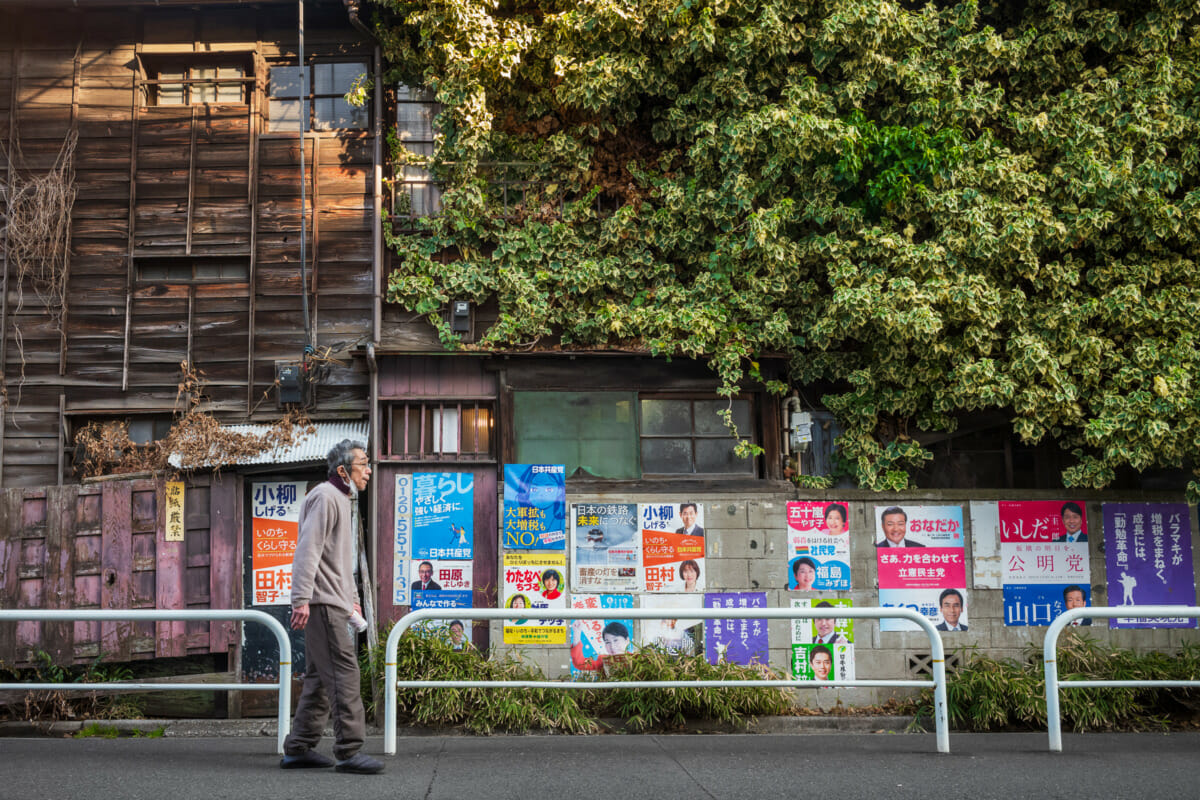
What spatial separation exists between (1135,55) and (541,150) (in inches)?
271

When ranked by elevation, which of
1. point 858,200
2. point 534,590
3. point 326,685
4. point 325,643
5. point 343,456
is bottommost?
point 326,685

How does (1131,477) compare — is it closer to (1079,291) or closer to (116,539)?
(1079,291)

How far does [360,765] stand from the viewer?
5578 millimetres

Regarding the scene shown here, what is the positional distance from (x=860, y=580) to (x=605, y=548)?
2.91 m

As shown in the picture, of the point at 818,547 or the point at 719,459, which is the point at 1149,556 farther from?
the point at 719,459

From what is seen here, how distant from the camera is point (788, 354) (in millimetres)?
10359

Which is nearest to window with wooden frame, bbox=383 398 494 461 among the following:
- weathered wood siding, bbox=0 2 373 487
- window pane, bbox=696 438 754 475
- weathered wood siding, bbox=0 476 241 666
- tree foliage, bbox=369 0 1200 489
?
weathered wood siding, bbox=0 2 373 487

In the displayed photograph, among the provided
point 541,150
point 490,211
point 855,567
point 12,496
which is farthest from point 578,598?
point 12,496

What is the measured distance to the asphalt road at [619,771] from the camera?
516cm

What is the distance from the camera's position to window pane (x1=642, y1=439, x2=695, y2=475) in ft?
33.7

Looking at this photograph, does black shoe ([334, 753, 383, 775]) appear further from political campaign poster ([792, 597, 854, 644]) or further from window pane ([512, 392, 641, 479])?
political campaign poster ([792, 597, 854, 644])

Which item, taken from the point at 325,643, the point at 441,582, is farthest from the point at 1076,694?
the point at 325,643

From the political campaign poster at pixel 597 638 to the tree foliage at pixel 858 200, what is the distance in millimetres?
2893

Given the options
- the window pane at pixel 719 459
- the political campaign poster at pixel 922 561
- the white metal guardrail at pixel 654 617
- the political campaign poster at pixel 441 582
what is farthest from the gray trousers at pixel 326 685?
the political campaign poster at pixel 922 561
